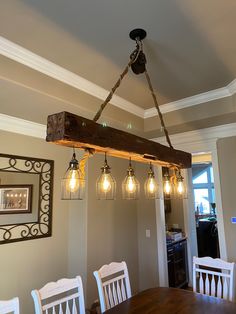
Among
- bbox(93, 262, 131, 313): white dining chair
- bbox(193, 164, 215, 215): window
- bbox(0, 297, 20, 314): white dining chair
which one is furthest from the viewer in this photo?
bbox(193, 164, 215, 215): window

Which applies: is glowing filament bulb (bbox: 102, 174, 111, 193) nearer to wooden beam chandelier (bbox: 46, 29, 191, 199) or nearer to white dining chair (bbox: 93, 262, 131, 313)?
wooden beam chandelier (bbox: 46, 29, 191, 199)

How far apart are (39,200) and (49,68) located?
5.20ft

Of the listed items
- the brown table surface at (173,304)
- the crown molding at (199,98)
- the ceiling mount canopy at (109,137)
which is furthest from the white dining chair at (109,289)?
the crown molding at (199,98)

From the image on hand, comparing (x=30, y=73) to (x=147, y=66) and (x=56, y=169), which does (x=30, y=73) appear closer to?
(x=147, y=66)

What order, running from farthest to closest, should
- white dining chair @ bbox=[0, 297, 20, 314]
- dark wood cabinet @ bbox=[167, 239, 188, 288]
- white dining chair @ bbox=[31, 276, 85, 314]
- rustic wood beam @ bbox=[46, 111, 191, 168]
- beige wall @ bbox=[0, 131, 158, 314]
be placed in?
1. dark wood cabinet @ bbox=[167, 239, 188, 288]
2. beige wall @ bbox=[0, 131, 158, 314]
3. white dining chair @ bbox=[31, 276, 85, 314]
4. white dining chair @ bbox=[0, 297, 20, 314]
5. rustic wood beam @ bbox=[46, 111, 191, 168]

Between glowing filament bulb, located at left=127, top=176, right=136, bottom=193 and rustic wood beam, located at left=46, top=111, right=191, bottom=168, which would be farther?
glowing filament bulb, located at left=127, top=176, right=136, bottom=193

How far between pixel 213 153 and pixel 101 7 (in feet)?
8.04

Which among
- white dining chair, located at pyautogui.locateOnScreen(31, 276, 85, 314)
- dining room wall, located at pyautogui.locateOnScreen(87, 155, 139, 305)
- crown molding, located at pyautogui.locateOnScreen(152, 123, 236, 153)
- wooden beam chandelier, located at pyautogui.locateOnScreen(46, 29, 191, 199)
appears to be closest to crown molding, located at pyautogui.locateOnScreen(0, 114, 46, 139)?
dining room wall, located at pyautogui.locateOnScreen(87, 155, 139, 305)

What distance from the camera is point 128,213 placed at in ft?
12.1

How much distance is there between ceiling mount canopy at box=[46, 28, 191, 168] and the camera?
1.25m

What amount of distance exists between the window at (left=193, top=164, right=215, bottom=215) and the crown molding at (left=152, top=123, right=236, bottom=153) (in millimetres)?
6003

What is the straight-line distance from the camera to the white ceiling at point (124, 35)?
1.53m

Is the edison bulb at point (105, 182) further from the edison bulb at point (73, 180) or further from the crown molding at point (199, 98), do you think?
the crown molding at point (199, 98)

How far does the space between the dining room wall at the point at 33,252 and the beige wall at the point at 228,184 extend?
215cm
